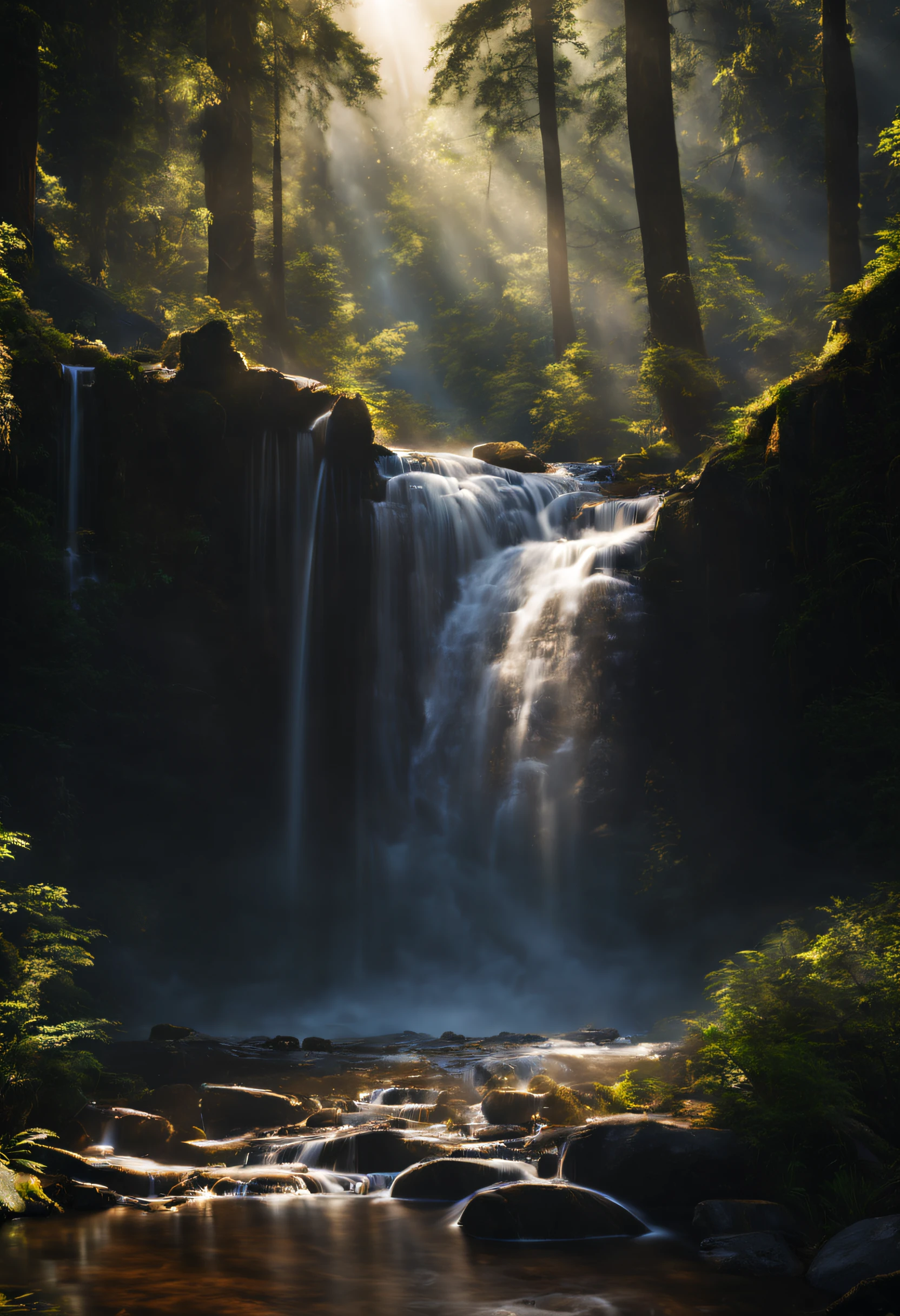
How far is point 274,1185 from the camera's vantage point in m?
7.28

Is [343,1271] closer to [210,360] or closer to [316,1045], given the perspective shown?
[316,1045]

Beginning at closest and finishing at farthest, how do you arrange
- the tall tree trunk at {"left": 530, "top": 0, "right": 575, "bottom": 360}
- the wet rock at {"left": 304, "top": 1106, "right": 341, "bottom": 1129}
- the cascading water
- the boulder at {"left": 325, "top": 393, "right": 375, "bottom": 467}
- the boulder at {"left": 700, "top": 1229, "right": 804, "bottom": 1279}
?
the boulder at {"left": 700, "top": 1229, "right": 804, "bottom": 1279} → the wet rock at {"left": 304, "top": 1106, "right": 341, "bottom": 1129} → the cascading water → the boulder at {"left": 325, "top": 393, "right": 375, "bottom": 467} → the tall tree trunk at {"left": 530, "top": 0, "right": 575, "bottom": 360}

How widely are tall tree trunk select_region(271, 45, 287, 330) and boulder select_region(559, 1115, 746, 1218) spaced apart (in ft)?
77.2

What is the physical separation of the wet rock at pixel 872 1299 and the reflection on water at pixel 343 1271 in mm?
337

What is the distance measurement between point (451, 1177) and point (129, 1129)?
308cm

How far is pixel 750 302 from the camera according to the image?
34.4 meters

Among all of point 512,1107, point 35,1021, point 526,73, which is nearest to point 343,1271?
point 512,1107

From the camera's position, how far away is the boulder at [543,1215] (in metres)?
6.31

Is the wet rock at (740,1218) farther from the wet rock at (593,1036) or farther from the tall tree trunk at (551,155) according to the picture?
the tall tree trunk at (551,155)

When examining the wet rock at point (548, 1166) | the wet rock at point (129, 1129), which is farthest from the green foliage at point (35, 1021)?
the wet rock at point (548, 1166)

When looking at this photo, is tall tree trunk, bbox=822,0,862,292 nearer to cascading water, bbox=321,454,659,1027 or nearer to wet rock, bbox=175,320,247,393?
cascading water, bbox=321,454,659,1027

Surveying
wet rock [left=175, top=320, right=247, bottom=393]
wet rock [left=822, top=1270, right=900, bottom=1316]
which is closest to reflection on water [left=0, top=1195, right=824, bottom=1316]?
wet rock [left=822, top=1270, right=900, bottom=1316]

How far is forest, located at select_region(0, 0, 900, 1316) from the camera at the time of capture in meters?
6.66

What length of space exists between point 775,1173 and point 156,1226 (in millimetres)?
4171
